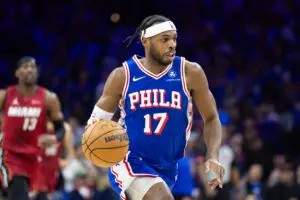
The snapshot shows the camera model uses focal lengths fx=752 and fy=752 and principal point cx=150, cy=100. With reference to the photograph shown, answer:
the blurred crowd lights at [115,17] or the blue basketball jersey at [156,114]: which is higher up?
the blurred crowd lights at [115,17]

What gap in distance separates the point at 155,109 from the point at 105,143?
1.90 ft

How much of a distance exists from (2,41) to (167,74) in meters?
13.2

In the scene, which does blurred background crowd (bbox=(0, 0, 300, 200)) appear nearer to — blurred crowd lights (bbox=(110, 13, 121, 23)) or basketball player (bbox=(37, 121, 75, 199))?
blurred crowd lights (bbox=(110, 13, 121, 23))

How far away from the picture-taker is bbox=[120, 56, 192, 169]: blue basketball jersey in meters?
6.44

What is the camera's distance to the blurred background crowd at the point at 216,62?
14125 mm

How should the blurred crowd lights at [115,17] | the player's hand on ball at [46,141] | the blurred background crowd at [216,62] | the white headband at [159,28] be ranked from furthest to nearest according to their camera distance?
the blurred crowd lights at [115,17], the blurred background crowd at [216,62], the player's hand on ball at [46,141], the white headband at [159,28]

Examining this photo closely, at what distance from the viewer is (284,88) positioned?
17.3m

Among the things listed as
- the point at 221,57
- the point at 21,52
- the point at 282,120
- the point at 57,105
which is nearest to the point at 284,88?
the point at 282,120

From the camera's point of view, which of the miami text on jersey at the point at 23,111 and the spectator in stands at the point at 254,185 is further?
the spectator in stands at the point at 254,185

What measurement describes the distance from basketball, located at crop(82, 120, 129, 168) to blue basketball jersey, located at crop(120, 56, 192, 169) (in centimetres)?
29

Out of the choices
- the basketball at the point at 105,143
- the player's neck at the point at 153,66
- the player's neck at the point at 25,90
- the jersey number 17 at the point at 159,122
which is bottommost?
the basketball at the point at 105,143

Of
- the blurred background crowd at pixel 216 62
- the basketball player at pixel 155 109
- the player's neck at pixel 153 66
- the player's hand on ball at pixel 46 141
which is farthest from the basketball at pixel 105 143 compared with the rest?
the blurred background crowd at pixel 216 62

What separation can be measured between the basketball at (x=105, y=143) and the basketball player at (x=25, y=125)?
10.4 ft

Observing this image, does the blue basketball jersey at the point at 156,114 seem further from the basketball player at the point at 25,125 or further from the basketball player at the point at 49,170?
the basketball player at the point at 49,170
